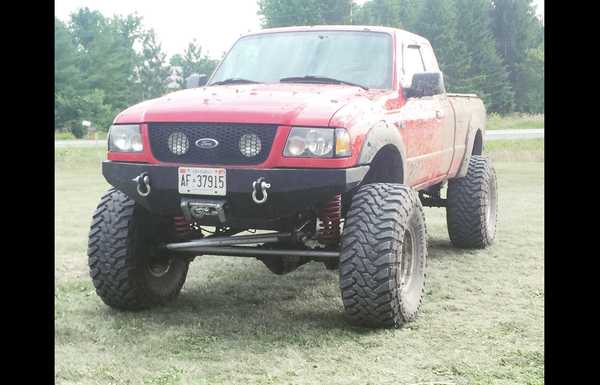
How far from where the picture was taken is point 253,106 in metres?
5.00

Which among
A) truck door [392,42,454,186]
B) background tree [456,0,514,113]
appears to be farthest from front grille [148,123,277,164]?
background tree [456,0,514,113]

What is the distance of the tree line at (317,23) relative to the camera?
50.2 m

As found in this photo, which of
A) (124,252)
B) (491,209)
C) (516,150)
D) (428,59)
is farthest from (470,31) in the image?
(124,252)

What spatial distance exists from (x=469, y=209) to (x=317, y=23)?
158ft

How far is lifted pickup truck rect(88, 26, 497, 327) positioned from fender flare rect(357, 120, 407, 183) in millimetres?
11

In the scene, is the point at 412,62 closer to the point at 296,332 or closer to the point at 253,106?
the point at 253,106

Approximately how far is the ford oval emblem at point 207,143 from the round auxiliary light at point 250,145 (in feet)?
0.56

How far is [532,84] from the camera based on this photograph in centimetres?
6956

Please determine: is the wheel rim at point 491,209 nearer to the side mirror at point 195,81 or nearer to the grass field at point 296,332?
the grass field at point 296,332

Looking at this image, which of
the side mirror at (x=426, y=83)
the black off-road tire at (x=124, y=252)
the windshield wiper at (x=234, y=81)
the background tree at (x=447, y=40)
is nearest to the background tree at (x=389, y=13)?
the background tree at (x=447, y=40)
